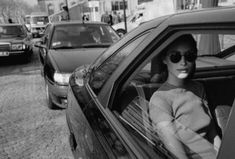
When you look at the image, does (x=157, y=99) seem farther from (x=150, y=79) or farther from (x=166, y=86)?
(x=150, y=79)

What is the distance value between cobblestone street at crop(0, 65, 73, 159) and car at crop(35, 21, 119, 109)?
29 cm

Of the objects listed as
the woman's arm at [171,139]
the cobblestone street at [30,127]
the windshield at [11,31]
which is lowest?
→ the cobblestone street at [30,127]

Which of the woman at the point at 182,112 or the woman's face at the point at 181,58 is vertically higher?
the woman's face at the point at 181,58

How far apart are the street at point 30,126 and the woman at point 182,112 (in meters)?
1.79

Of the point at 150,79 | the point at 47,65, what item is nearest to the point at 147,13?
the point at 47,65

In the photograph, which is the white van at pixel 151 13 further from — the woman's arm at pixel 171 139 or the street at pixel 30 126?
the woman's arm at pixel 171 139

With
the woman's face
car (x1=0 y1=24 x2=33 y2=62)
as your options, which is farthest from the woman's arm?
car (x1=0 y1=24 x2=33 y2=62)

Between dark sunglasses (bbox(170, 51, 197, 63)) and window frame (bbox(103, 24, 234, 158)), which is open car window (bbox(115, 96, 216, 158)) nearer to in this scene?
window frame (bbox(103, 24, 234, 158))

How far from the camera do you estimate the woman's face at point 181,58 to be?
1.40m

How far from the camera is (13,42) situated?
332 inches

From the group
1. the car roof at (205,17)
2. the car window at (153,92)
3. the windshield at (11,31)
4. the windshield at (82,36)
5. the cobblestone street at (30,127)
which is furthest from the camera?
the windshield at (11,31)

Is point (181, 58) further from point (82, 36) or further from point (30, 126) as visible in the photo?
point (82, 36)

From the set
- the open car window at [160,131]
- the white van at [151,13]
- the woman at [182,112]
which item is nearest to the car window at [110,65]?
the woman at [182,112]

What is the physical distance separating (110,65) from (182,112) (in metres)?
0.64
